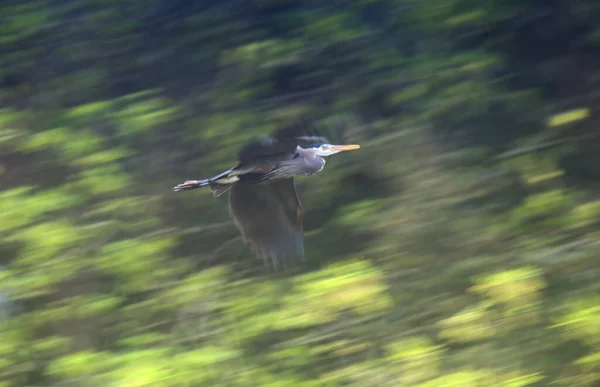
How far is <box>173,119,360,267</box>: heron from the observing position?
246cm

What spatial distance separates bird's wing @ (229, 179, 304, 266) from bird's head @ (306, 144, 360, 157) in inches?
7.1

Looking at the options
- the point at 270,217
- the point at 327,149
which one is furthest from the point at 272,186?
the point at 327,149

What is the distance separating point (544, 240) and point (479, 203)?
0.23 metres

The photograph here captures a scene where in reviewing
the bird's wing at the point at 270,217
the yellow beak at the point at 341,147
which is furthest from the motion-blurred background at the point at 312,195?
the yellow beak at the point at 341,147

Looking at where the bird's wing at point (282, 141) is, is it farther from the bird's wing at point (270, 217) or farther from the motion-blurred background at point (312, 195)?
the motion-blurred background at point (312, 195)

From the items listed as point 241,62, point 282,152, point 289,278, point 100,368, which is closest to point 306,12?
point 241,62

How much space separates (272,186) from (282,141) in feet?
0.67

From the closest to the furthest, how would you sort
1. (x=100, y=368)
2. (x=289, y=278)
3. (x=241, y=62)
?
(x=100, y=368) → (x=289, y=278) → (x=241, y=62)

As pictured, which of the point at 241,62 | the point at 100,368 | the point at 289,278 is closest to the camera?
the point at 100,368

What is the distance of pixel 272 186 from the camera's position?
2.62 metres

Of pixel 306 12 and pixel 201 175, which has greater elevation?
pixel 306 12

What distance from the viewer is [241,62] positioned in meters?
2.91

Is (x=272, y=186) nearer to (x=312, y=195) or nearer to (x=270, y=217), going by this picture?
(x=270, y=217)

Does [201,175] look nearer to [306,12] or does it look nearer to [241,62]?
[241,62]
